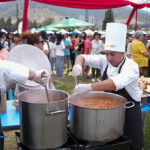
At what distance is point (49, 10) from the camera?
374 ft

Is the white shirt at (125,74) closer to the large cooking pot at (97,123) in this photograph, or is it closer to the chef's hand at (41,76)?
the large cooking pot at (97,123)

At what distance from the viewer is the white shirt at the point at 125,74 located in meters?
1.32

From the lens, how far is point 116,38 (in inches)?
60.4

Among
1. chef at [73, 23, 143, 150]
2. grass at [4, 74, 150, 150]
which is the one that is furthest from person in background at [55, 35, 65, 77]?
chef at [73, 23, 143, 150]

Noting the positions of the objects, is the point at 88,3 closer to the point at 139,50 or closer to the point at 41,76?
the point at 139,50

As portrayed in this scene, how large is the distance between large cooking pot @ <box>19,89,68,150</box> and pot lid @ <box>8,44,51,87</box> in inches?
20.6

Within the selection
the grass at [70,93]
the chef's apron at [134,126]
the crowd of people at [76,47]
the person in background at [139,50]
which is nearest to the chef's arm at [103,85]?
the chef's apron at [134,126]

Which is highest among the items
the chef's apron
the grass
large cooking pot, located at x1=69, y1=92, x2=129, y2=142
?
large cooking pot, located at x1=69, y1=92, x2=129, y2=142

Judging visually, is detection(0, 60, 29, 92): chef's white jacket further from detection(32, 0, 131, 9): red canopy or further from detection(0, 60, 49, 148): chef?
detection(32, 0, 131, 9): red canopy

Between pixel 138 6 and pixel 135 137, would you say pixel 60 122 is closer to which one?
pixel 135 137

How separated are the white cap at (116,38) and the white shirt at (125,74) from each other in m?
0.12

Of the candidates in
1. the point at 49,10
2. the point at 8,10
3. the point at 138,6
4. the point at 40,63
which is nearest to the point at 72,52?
the point at 138,6

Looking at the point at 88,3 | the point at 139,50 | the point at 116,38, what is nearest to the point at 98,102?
the point at 116,38

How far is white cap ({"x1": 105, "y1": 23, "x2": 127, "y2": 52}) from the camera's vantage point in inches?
59.1
